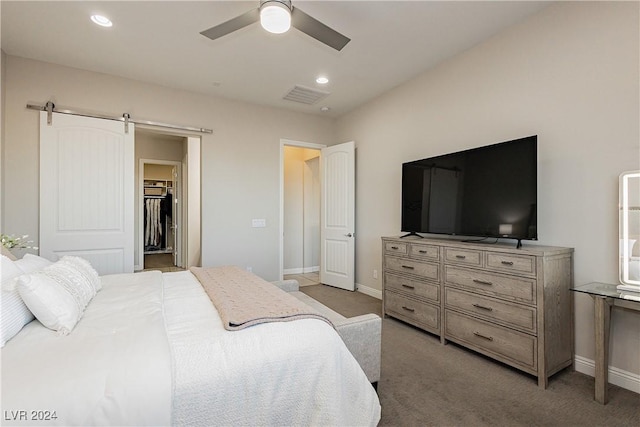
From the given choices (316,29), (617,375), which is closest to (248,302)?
(316,29)

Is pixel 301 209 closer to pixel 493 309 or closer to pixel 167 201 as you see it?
pixel 167 201

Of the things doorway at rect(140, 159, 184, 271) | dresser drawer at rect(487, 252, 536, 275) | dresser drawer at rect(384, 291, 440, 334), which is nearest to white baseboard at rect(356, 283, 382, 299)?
dresser drawer at rect(384, 291, 440, 334)

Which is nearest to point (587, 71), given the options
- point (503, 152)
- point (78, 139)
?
point (503, 152)

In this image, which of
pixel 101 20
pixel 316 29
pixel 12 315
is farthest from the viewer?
pixel 101 20

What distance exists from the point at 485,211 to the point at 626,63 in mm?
1355

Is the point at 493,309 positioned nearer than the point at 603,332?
No

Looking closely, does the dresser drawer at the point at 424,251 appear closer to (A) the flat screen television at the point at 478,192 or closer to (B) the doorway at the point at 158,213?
(A) the flat screen television at the point at 478,192

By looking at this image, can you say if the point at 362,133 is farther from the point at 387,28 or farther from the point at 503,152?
the point at 503,152

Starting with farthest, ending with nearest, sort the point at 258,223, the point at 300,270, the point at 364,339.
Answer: the point at 300,270 → the point at 258,223 → the point at 364,339

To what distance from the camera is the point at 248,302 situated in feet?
5.77

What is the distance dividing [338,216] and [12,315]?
3.99m

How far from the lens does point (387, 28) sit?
108 inches

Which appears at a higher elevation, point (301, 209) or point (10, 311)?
point (301, 209)

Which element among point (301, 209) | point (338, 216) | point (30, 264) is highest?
point (301, 209)
